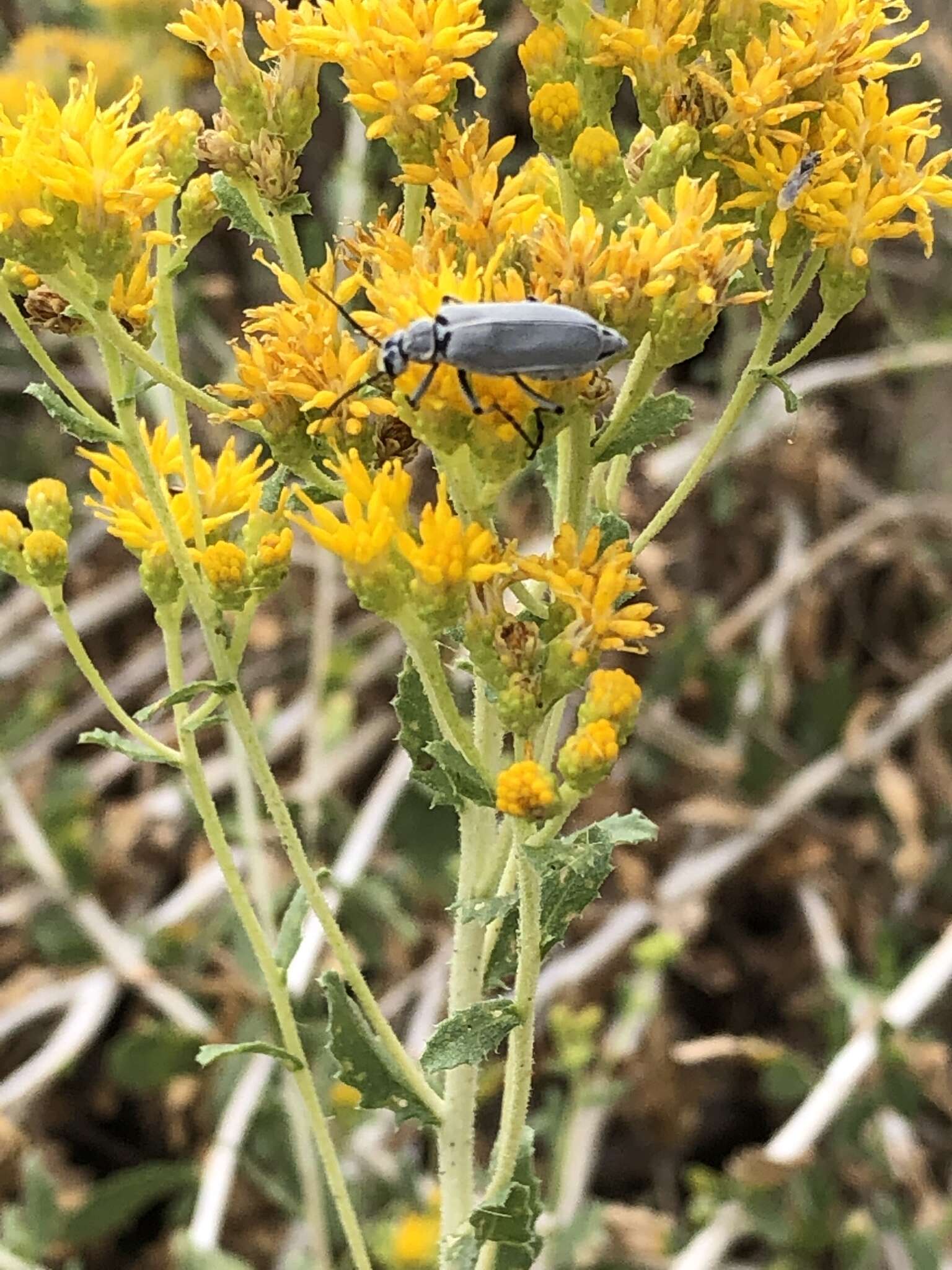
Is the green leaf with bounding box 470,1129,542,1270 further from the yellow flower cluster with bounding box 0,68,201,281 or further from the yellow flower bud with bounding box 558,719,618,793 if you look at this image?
the yellow flower cluster with bounding box 0,68,201,281

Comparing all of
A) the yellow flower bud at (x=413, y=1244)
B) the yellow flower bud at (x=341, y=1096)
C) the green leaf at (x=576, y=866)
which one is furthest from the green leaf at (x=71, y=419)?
the yellow flower bud at (x=413, y=1244)

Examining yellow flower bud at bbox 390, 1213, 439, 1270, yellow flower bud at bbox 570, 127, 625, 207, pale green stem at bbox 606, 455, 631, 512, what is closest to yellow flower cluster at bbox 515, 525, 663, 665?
pale green stem at bbox 606, 455, 631, 512

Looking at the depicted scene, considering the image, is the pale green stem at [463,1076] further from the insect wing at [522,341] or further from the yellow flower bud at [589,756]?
the insect wing at [522,341]

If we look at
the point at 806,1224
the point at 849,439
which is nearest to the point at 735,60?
the point at 806,1224

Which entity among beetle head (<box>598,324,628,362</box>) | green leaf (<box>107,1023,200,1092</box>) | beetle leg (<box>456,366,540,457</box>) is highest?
beetle head (<box>598,324,628,362</box>)

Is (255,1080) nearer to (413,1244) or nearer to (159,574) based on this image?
(413,1244)

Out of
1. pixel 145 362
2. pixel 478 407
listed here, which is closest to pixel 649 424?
pixel 478 407

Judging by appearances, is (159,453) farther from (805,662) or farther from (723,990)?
(805,662)
